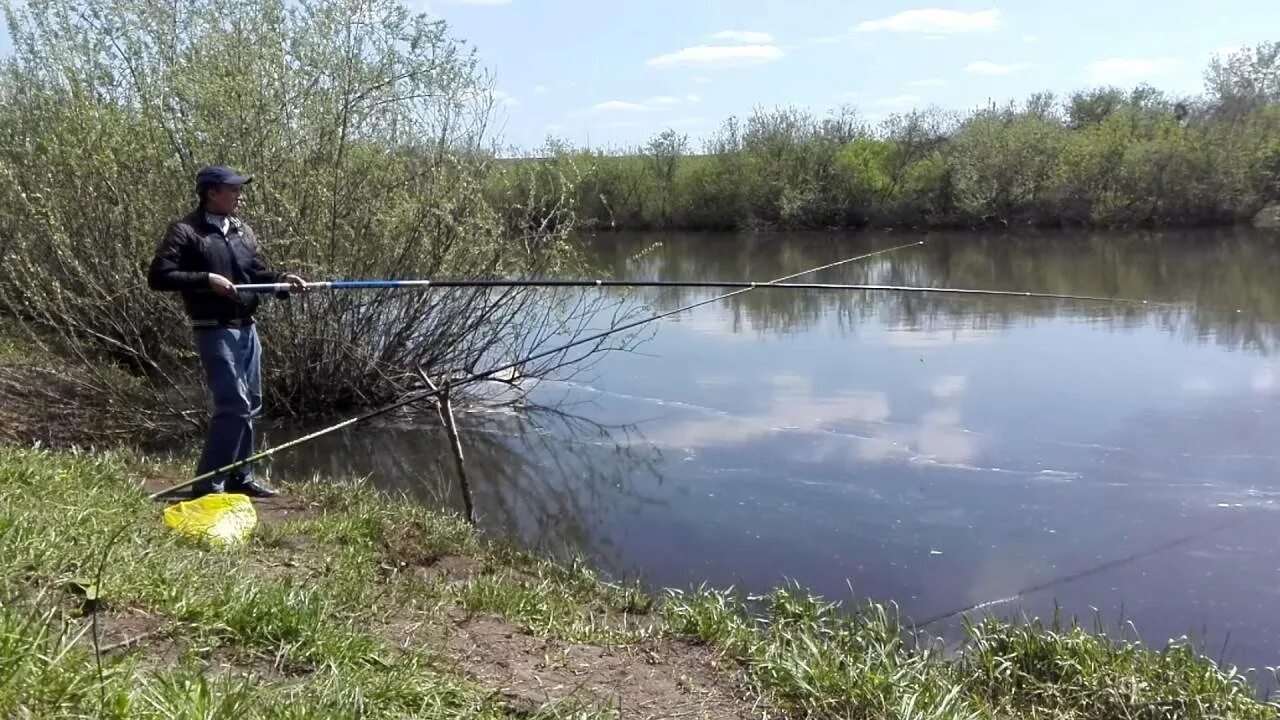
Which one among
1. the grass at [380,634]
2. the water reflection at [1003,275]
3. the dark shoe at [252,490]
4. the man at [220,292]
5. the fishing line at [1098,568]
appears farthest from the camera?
the water reflection at [1003,275]

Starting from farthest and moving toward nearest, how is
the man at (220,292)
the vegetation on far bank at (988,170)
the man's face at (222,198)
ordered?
the vegetation on far bank at (988,170), the man's face at (222,198), the man at (220,292)

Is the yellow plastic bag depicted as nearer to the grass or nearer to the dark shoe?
the grass

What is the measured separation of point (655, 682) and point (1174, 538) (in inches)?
160

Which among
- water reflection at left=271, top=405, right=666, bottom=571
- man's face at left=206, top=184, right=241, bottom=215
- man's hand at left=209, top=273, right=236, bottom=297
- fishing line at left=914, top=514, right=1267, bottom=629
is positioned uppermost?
man's face at left=206, top=184, right=241, bottom=215

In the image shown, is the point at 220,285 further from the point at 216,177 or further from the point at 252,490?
the point at 252,490

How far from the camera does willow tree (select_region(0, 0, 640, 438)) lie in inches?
346

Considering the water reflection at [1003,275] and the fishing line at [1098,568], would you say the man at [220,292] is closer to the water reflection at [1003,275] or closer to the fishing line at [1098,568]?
the fishing line at [1098,568]

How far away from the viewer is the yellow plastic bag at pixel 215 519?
4973 mm

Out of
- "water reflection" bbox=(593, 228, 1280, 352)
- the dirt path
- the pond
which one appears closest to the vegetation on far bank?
"water reflection" bbox=(593, 228, 1280, 352)

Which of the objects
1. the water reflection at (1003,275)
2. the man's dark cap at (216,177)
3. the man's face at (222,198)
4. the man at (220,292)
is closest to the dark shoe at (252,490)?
the man at (220,292)

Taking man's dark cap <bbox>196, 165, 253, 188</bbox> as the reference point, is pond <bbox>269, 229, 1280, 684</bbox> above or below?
below

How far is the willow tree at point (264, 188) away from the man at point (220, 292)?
8.43 feet

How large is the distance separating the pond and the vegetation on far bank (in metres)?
22.4

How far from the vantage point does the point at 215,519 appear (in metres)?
5.28
